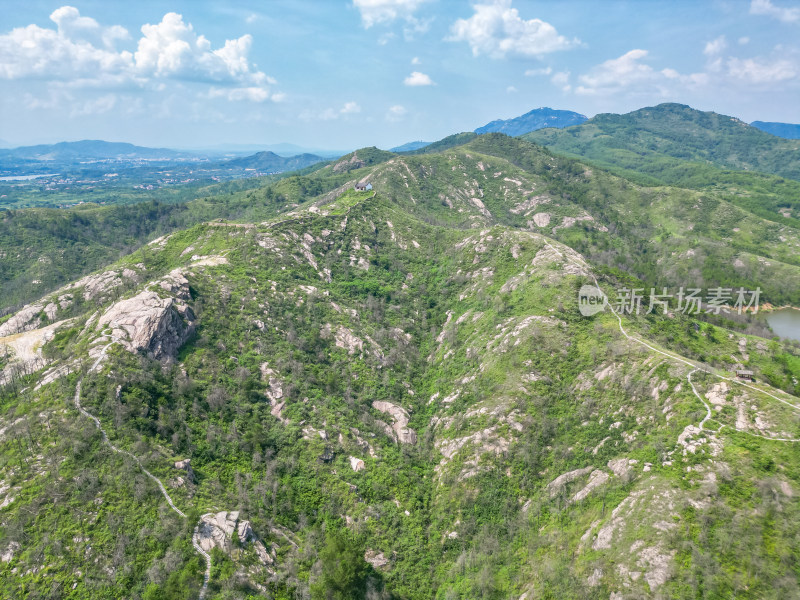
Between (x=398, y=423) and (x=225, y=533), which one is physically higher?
(x=225, y=533)

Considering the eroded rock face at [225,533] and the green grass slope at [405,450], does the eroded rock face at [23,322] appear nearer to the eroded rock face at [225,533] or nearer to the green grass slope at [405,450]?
the green grass slope at [405,450]

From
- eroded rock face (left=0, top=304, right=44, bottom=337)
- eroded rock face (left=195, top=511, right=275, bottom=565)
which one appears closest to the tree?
eroded rock face (left=195, top=511, right=275, bottom=565)

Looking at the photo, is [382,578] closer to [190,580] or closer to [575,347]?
[190,580]

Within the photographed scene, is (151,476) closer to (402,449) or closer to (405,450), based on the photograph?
(402,449)

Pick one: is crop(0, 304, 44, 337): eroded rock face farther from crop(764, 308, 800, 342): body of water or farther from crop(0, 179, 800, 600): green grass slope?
crop(764, 308, 800, 342): body of water

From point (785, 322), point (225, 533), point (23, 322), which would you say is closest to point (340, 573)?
point (225, 533)
